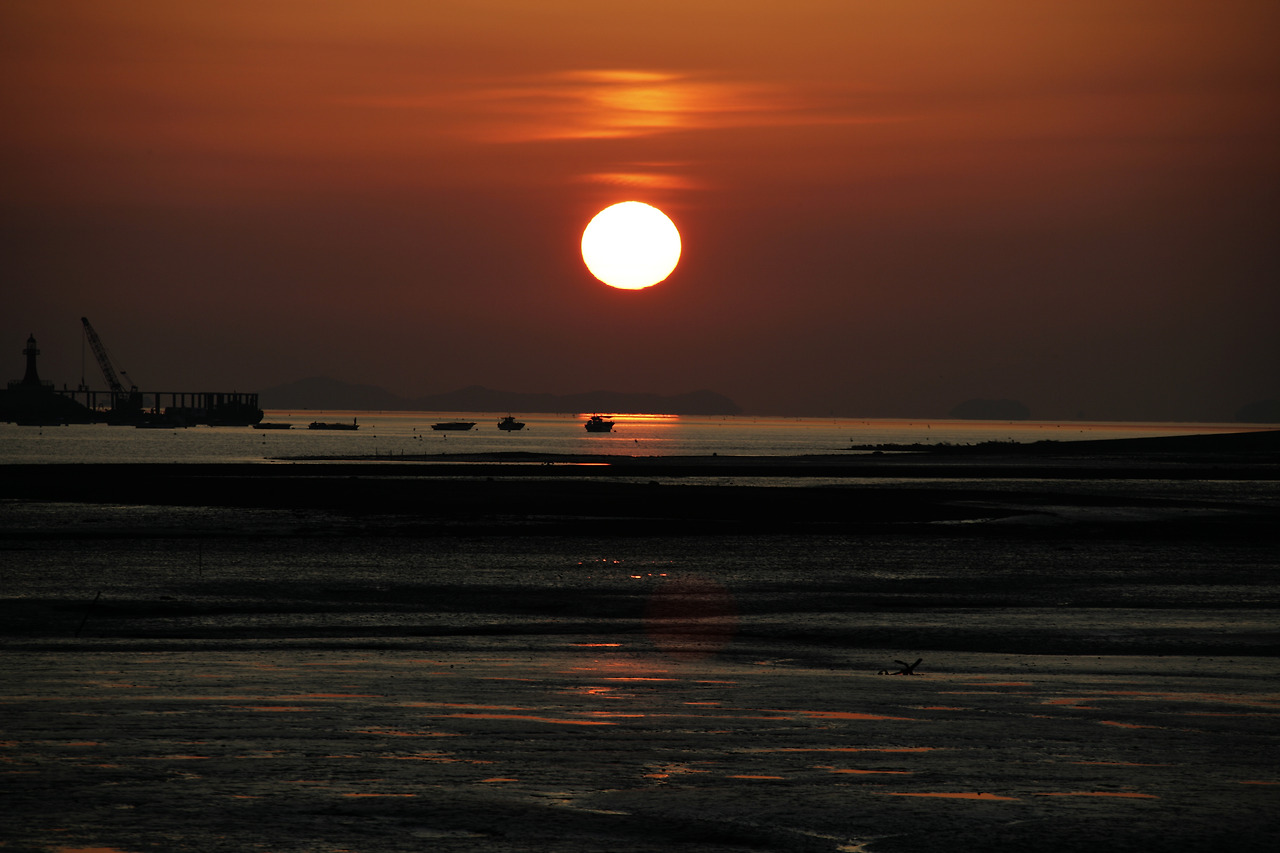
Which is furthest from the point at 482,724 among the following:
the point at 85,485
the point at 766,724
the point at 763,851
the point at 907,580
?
the point at 85,485

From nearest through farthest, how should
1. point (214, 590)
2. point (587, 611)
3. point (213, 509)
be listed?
1. point (587, 611)
2. point (214, 590)
3. point (213, 509)

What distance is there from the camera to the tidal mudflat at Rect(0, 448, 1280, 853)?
11.9 meters

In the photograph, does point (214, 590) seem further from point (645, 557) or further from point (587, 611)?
point (645, 557)

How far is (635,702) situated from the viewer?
58.2ft

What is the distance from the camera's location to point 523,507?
214 ft

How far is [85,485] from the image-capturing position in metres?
82.4

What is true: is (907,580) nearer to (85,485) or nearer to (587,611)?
(587,611)

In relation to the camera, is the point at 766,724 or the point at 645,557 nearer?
the point at 766,724

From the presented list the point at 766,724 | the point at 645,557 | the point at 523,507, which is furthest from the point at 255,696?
the point at 523,507

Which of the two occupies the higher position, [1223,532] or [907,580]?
[1223,532]

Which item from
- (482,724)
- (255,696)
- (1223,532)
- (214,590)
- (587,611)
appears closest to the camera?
(482,724)

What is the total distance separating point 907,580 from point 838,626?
10.0 meters

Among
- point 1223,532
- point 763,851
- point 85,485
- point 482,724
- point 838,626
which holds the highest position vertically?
point 85,485

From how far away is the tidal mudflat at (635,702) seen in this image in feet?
38.9
